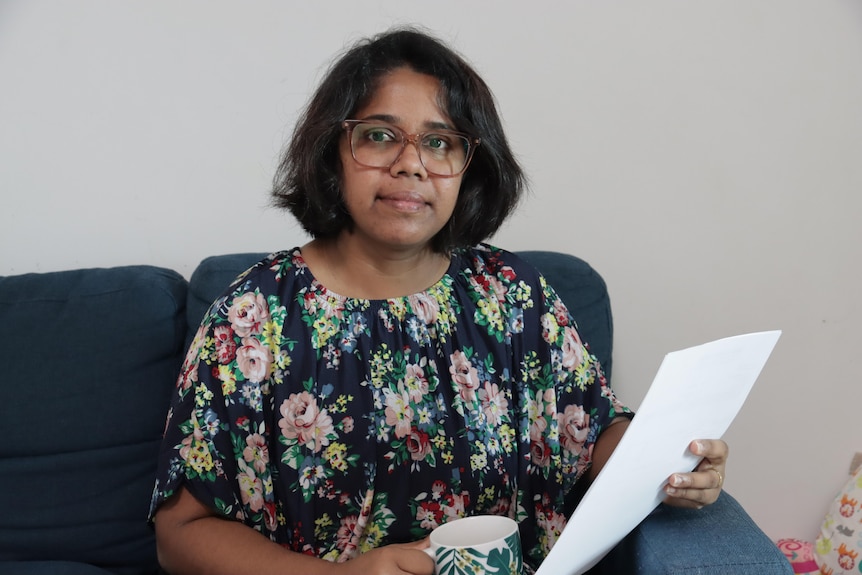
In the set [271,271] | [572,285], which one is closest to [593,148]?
[572,285]

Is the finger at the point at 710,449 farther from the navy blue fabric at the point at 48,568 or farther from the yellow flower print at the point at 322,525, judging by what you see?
the navy blue fabric at the point at 48,568

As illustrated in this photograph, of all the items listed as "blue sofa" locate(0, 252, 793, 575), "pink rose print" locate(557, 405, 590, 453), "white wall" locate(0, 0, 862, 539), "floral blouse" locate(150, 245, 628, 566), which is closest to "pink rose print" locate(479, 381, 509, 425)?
"floral blouse" locate(150, 245, 628, 566)

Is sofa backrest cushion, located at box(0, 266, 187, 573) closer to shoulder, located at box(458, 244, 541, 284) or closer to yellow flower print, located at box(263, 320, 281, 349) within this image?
yellow flower print, located at box(263, 320, 281, 349)

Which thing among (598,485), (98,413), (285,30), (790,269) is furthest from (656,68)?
(98,413)

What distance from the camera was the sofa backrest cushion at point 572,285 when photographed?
1.69 meters

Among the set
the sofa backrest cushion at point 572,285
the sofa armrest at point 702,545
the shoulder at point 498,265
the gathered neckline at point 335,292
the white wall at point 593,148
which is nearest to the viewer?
the sofa armrest at point 702,545

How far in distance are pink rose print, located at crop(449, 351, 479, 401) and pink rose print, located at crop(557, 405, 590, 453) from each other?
0.54 ft

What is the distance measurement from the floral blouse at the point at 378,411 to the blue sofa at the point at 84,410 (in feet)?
1.42

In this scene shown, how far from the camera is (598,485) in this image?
92 cm

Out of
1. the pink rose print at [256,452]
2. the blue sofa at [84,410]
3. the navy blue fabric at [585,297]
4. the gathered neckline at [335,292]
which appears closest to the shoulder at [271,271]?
the gathered neckline at [335,292]

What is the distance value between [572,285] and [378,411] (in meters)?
0.65

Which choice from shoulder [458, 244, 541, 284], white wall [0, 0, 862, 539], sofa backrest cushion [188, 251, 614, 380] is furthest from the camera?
white wall [0, 0, 862, 539]

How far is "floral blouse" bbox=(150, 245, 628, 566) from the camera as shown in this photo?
1235mm

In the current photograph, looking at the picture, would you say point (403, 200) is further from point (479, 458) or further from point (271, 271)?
point (479, 458)
